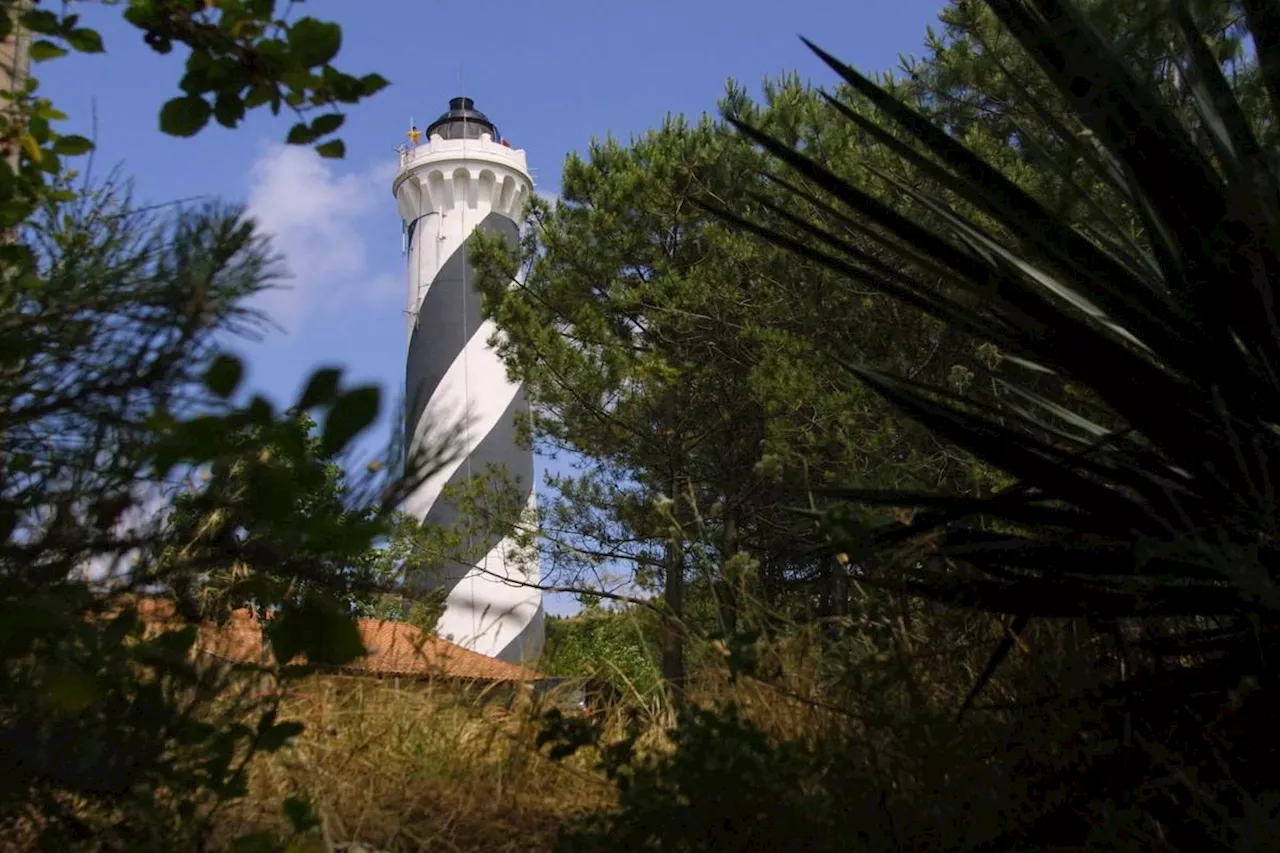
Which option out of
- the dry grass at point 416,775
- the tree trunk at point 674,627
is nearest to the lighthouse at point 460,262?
the tree trunk at point 674,627

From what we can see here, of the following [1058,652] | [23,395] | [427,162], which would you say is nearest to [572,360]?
[1058,652]

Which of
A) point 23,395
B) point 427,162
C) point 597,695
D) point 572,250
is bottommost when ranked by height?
point 597,695

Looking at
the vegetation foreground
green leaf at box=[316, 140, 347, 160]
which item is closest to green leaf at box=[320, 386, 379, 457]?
the vegetation foreground

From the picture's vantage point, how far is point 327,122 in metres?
1.24

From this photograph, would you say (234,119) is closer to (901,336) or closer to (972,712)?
(972,712)

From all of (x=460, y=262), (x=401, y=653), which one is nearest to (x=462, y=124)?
(x=460, y=262)

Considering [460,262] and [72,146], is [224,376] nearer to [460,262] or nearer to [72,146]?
[72,146]

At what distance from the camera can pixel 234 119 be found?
4.07 ft

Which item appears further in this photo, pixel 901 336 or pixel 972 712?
pixel 901 336

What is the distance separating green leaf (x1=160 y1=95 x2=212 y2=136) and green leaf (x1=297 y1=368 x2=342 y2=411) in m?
0.32

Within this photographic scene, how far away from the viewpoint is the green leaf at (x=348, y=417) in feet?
3.45

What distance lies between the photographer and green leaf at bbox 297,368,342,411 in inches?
43.6

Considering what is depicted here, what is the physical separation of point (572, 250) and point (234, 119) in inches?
313

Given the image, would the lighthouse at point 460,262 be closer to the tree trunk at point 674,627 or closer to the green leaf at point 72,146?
the tree trunk at point 674,627
